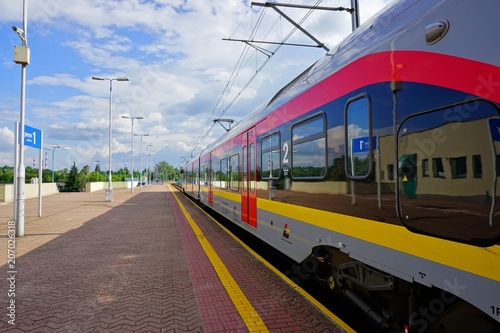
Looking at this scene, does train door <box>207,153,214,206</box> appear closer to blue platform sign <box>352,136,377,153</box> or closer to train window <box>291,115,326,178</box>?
train window <box>291,115,326,178</box>

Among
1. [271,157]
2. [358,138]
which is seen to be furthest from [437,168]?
[271,157]

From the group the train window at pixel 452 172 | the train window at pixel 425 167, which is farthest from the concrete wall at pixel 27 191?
the train window at pixel 425 167

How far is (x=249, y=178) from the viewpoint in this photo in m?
8.84

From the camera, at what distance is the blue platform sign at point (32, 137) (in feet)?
41.2

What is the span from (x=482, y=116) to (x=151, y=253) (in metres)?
7.28

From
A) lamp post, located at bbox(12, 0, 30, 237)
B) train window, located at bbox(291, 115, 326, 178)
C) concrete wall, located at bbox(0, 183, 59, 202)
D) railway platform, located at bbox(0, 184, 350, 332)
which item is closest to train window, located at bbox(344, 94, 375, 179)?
train window, located at bbox(291, 115, 326, 178)

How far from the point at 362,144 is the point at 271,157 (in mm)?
3378

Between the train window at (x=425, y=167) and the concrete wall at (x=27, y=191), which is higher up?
the train window at (x=425, y=167)

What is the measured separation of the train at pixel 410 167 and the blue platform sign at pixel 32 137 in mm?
10990

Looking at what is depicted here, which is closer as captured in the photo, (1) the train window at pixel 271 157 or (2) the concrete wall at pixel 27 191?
(1) the train window at pixel 271 157

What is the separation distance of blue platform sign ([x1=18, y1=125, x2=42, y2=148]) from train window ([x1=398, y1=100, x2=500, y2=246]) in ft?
42.2

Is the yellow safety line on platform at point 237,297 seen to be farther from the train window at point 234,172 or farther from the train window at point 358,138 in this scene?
the train window at point 234,172

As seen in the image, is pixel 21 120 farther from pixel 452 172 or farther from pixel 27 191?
pixel 27 191

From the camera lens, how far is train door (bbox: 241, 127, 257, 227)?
8.42 metres
